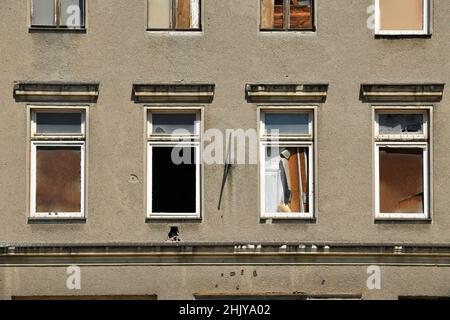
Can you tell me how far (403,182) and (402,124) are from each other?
3.13ft

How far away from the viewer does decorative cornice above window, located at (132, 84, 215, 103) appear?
31.7 metres

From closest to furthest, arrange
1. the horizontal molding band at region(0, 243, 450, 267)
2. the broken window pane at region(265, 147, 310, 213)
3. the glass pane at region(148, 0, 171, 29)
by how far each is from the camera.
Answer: the horizontal molding band at region(0, 243, 450, 267) < the broken window pane at region(265, 147, 310, 213) < the glass pane at region(148, 0, 171, 29)

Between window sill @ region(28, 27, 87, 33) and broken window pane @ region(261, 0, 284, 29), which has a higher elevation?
broken window pane @ region(261, 0, 284, 29)

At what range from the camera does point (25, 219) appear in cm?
3164

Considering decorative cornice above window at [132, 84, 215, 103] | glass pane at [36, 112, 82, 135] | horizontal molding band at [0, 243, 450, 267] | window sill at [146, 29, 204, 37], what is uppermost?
window sill at [146, 29, 204, 37]

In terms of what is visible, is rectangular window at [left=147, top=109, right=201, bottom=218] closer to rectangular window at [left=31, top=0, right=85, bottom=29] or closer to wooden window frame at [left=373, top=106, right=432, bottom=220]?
rectangular window at [left=31, top=0, right=85, bottom=29]

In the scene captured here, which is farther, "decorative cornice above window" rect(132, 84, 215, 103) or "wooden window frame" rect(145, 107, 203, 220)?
"wooden window frame" rect(145, 107, 203, 220)

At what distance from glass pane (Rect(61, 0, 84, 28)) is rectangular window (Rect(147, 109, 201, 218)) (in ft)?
6.37

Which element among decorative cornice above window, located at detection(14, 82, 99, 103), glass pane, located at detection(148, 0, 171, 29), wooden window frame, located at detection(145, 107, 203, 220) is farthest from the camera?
glass pane, located at detection(148, 0, 171, 29)

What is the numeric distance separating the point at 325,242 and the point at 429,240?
1693 millimetres

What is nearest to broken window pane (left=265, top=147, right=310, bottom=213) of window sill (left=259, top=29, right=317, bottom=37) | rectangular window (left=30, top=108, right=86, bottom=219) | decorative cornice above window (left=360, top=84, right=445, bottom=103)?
decorative cornice above window (left=360, top=84, right=445, bottom=103)

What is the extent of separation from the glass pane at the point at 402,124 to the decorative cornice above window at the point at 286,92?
1115mm

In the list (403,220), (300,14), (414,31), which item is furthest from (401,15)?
(403,220)

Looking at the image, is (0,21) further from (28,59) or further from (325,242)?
(325,242)
